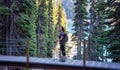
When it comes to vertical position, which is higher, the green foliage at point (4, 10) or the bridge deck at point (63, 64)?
the green foliage at point (4, 10)

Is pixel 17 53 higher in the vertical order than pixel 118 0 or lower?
lower

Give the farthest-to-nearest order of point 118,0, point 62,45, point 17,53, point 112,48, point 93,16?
point 93,16, point 17,53, point 118,0, point 112,48, point 62,45

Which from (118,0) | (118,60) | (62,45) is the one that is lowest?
(118,60)

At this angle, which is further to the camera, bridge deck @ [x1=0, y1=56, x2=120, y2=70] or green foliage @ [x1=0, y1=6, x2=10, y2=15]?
green foliage @ [x1=0, y1=6, x2=10, y2=15]

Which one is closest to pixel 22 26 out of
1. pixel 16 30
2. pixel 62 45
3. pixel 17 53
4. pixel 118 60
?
pixel 16 30

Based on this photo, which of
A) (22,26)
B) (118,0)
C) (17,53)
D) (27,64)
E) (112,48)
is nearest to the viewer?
(27,64)

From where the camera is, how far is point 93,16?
1027 inches

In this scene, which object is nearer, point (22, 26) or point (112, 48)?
point (112, 48)

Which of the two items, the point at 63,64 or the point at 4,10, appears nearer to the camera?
the point at 63,64

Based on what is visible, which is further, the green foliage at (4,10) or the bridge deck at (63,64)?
the green foliage at (4,10)

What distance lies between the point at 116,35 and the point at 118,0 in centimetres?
210

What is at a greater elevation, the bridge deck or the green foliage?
the green foliage

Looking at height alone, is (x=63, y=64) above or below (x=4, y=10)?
below

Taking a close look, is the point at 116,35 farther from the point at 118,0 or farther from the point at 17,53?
the point at 17,53
